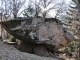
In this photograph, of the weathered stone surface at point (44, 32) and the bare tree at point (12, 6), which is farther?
the bare tree at point (12, 6)

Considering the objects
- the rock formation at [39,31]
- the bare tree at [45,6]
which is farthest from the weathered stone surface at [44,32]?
the bare tree at [45,6]

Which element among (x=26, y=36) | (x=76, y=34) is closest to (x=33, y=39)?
(x=26, y=36)

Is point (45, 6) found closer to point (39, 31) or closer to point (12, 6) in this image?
point (12, 6)

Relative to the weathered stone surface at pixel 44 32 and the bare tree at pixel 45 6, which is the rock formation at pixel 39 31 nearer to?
the weathered stone surface at pixel 44 32

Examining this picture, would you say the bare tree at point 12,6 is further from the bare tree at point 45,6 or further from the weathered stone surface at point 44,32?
the weathered stone surface at point 44,32

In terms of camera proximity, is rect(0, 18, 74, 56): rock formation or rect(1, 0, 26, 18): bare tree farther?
rect(1, 0, 26, 18): bare tree

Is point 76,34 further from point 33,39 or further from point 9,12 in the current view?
point 9,12

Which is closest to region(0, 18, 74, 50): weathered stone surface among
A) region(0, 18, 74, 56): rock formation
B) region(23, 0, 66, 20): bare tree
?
region(0, 18, 74, 56): rock formation

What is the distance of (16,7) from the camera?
2241 centimetres

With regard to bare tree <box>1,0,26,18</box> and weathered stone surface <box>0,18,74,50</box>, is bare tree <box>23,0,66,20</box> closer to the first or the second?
bare tree <box>1,0,26,18</box>

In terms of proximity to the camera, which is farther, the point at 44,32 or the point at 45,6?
the point at 45,6

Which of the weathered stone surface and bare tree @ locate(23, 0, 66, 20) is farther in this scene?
bare tree @ locate(23, 0, 66, 20)

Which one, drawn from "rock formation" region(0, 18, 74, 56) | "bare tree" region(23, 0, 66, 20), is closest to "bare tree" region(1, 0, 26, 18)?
"bare tree" region(23, 0, 66, 20)

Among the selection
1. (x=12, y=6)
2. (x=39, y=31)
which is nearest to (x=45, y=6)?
(x=12, y=6)
